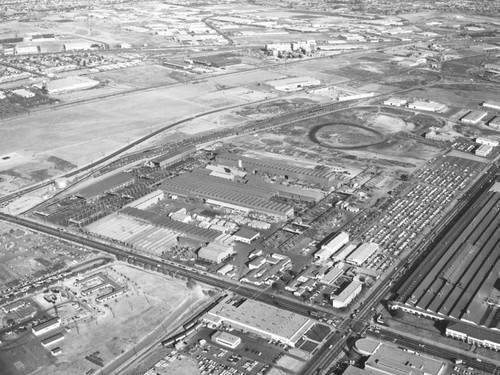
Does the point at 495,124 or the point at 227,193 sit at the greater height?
the point at 495,124

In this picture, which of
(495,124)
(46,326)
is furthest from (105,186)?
(495,124)

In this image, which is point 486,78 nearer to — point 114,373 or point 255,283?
point 255,283

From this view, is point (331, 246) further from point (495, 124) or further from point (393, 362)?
point (495, 124)

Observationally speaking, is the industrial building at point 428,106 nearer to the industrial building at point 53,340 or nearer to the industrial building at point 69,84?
the industrial building at point 69,84

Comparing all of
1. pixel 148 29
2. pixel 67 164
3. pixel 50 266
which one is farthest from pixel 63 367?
pixel 148 29

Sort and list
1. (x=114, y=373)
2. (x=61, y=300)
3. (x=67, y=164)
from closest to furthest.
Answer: (x=114, y=373)
(x=61, y=300)
(x=67, y=164)
